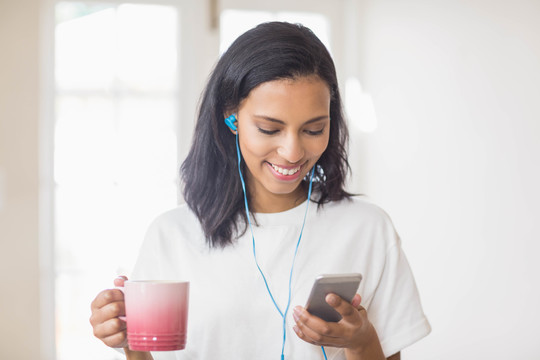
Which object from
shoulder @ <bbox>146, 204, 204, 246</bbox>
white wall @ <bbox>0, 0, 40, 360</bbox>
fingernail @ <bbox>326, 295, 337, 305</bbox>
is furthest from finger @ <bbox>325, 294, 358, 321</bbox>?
white wall @ <bbox>0, 0, 40, 360</bbox>

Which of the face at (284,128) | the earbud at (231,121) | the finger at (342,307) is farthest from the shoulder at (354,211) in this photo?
the finger at (342,307)

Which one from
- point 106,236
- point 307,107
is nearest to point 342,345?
point 307,107

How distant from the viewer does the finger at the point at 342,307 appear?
1.06 m

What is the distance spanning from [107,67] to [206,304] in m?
2.19

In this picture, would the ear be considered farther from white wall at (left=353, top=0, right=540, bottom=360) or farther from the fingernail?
white wall at (left=353, top=0, right=540, bottom=360)

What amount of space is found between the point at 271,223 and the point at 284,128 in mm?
274

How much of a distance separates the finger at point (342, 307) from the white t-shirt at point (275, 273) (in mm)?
264

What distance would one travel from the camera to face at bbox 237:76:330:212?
1281 millimetres

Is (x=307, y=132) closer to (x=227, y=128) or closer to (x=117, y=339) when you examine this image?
(x=227, y=128)

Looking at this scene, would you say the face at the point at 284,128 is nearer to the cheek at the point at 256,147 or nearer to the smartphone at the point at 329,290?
the cheek at the point at 256,147

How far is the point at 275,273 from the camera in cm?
143

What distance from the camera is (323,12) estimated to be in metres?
3.54

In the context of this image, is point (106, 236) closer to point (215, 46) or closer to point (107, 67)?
point (107, 67)

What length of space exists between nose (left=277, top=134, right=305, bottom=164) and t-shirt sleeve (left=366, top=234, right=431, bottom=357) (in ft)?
1.12
